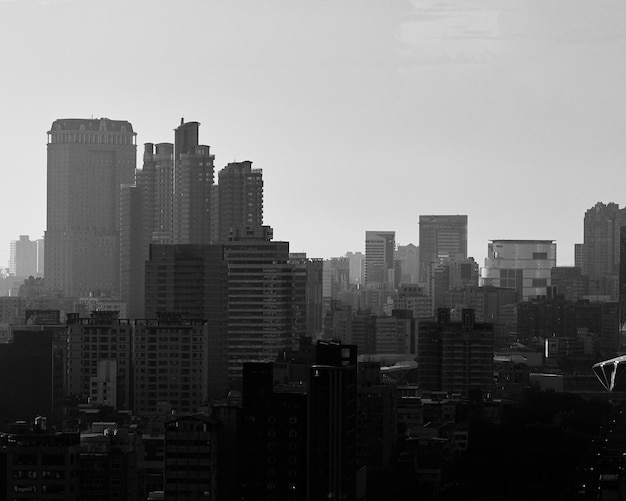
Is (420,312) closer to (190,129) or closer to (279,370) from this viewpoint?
(190,129)

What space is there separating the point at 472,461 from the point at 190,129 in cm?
5004

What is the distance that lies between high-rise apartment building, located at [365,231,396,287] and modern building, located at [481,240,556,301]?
4.31m

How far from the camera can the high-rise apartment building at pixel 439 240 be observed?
3400 inches

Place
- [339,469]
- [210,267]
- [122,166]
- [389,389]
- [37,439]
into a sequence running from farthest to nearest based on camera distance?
[122,166] → [210,267] → [389,389] → [37,439] → [339,469]

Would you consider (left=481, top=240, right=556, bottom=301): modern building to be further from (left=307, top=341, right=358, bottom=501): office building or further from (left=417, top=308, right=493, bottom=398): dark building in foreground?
(left=307, top=341, right=358, bottom=501): office building

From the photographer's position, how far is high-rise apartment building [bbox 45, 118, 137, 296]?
93.5 m

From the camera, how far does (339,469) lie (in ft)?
72.0

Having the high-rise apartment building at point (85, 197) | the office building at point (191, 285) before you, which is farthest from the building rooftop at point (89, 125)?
the office building at point (191, 285)

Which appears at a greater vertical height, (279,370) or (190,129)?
(190,129)

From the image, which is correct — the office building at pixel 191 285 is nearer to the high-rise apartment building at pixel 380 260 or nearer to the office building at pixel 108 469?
the office building at pixel 108 469

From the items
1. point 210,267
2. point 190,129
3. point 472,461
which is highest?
point 190,129

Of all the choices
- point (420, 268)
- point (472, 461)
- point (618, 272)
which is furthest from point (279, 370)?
point (420, 268)

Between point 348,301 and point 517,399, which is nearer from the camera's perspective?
point 517,399

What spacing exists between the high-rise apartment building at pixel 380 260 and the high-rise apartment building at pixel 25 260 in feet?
54.2
